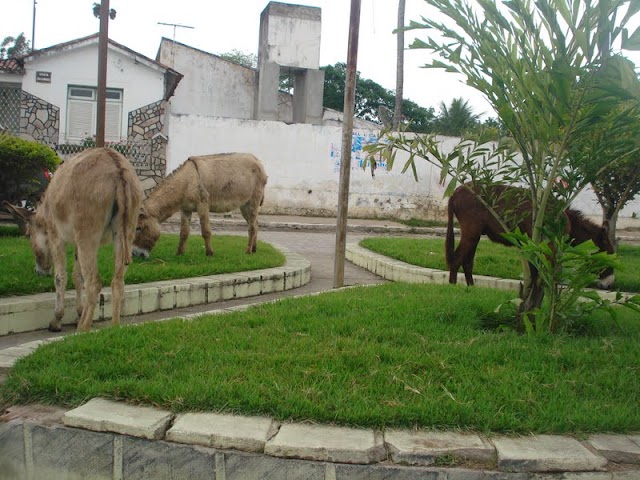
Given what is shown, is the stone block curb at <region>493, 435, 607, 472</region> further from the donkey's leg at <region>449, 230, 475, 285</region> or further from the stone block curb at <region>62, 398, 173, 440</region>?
the donkey's leg at <region>449, 230, 475, 285</region>

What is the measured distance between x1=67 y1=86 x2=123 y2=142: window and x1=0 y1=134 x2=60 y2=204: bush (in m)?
11.6

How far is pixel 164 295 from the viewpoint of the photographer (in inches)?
292

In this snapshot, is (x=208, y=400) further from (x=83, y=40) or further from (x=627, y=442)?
(x=83, y=40)

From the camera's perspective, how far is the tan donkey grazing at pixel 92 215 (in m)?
5.73

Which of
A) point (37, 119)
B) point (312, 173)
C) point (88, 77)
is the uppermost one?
point (88, 77)

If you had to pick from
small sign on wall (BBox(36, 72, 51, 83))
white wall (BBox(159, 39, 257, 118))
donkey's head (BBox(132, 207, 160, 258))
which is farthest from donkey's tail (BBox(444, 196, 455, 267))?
white wall (BBox(159, 39, 257, 118))

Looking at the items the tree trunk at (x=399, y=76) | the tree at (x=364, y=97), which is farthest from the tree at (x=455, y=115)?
the tree trunk at (x=399, y=76)

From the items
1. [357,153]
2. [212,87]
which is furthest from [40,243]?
[212,87]

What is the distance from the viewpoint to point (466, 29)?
5.03m

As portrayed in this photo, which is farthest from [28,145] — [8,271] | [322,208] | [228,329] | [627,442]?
[322,208]

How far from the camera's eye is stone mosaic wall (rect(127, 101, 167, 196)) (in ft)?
68.0

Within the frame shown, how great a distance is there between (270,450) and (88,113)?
863 inches

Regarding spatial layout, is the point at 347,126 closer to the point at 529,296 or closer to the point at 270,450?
the point at 529,296

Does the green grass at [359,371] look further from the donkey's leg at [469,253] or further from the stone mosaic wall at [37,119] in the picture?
the stone mosaic wall at [37,119]
